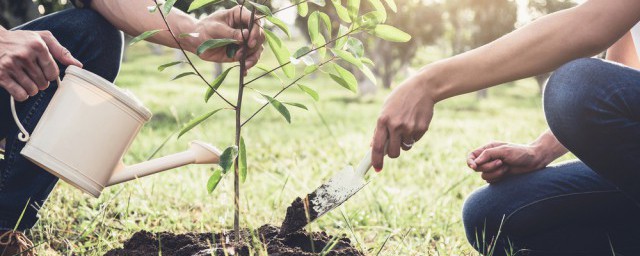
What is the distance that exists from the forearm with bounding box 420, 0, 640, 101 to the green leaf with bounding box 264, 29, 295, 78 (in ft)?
1.21

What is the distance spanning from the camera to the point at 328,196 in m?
1.76

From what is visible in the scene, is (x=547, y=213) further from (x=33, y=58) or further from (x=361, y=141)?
(x=361, y=141)

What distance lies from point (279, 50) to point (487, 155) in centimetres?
76

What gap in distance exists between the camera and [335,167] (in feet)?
12.3

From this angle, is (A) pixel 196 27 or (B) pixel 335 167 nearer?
(A) pixel 196 27

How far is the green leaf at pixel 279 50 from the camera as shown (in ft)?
5.36

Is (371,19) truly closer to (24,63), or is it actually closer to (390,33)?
(390,33)

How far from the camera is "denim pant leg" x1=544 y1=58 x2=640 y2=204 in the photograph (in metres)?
1.58

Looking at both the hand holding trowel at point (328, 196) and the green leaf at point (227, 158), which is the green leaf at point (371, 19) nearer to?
the hand holding trowel at point (328, 196)

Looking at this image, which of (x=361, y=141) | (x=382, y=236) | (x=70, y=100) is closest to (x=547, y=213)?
(x=382, y=236)

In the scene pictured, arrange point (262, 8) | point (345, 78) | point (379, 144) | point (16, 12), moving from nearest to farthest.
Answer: point (262, 8)
point (379, 144)
point (345, 78)
point (16, 12)

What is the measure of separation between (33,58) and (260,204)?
1498 millimetres

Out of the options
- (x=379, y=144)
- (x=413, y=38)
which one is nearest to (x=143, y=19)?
(x=379, y=144)

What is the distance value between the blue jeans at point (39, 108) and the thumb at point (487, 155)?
131cm
